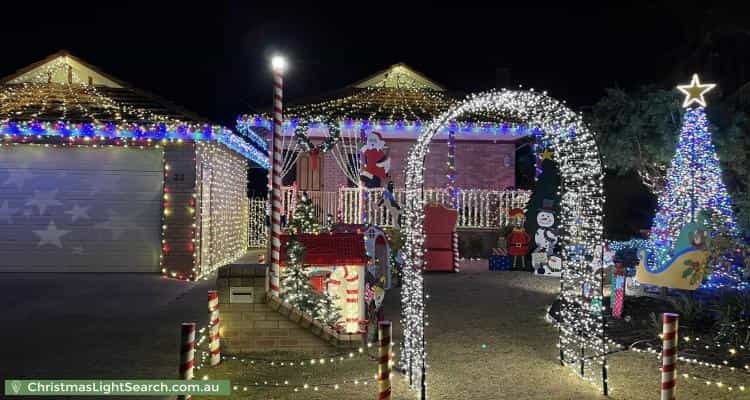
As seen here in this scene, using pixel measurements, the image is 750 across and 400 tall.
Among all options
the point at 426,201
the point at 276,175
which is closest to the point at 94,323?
the point at 276,175

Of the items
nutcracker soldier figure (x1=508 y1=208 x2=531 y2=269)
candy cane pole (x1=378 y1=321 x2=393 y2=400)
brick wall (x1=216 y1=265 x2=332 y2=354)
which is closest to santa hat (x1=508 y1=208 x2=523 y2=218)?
nutcracker soldier figure (x1=508 y1=208 x2=531 y2=269)

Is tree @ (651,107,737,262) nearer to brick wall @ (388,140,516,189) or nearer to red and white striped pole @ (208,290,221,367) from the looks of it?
red and white striped pole @ (208,290,221,367)

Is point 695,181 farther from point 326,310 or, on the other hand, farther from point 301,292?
point 301,292

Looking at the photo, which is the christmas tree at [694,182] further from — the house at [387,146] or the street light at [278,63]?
the street light at [278,63]

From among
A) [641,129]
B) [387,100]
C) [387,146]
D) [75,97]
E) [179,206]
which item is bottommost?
[179,206]

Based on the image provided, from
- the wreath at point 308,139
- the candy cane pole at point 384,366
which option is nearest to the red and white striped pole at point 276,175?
the candy cane pole at point 384,366

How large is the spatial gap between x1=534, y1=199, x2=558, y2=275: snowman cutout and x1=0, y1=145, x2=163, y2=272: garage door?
29.6 ft

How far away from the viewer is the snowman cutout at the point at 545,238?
1443cm

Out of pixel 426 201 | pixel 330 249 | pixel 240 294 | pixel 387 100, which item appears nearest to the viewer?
pixel 240 294

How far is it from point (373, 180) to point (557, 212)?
4977 mm

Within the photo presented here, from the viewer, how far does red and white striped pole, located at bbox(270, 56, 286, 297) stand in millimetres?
6898

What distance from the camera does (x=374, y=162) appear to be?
1625 cm

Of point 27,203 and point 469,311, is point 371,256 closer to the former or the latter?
point 469,311

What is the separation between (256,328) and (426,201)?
35.8 feet
